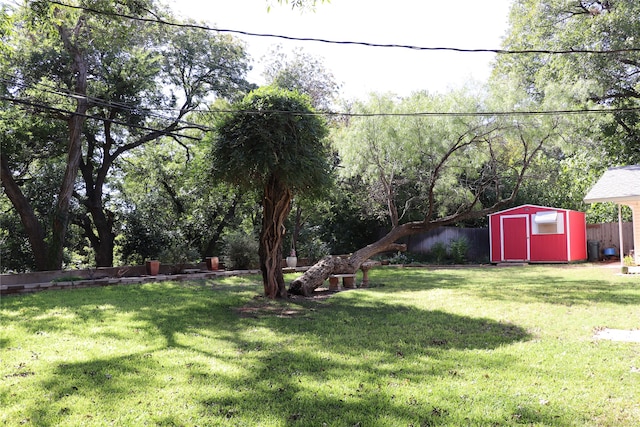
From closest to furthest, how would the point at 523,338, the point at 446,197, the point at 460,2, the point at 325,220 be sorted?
the point at 523,338 → the point at 460,2 → the point at 446,197 → the point at 325,220

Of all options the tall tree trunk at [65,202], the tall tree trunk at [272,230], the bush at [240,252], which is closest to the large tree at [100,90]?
the tall tree trunk at [65,202]

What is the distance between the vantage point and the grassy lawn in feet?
11.6

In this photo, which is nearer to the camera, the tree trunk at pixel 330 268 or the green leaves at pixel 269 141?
the green leaves at pixel 269 141

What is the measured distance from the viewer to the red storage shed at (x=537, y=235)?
20.1 m

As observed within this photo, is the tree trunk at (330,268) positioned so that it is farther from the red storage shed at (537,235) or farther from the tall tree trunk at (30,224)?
the red storage shed at (537,235)

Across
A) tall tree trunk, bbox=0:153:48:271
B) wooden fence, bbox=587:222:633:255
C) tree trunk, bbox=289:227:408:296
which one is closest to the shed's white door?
wooden fence, bbox=587:222:633:255

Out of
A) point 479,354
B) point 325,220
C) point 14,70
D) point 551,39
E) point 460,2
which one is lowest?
point 479,354

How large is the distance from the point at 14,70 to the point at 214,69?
630cm

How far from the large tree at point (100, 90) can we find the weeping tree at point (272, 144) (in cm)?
448

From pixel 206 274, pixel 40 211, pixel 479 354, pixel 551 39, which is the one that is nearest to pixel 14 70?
pixel 40 211

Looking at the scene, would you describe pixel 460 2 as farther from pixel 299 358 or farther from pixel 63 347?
pixel 63 347

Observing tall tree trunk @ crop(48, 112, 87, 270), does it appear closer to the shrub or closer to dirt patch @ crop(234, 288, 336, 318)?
dirt patch @ crop(234, 288, 336, 318)

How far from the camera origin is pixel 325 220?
22984 millimetres

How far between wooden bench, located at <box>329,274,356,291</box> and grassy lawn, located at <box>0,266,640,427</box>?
2.50 metres
